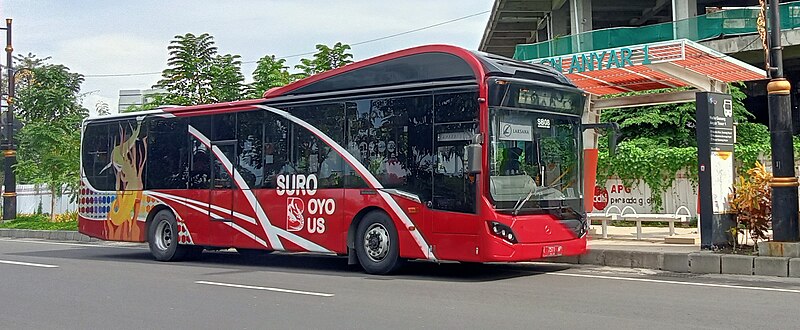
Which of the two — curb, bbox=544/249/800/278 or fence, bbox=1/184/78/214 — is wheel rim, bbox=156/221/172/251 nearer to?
curb, bbox=544/249/800/278

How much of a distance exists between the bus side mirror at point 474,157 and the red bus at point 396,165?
2cm

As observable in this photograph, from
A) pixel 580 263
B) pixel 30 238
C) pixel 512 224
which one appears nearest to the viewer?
pixel 512 224

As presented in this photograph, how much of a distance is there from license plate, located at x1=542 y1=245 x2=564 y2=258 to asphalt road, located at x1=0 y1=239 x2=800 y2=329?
0.38 meters

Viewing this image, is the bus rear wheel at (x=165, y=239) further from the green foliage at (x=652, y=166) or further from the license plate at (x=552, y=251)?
the green foliage at (x=652, y=166)

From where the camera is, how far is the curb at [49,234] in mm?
22500

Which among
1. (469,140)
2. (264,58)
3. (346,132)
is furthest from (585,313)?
(264,58)

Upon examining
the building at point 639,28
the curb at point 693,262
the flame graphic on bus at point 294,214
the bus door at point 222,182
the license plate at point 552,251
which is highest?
the building at point 639,28

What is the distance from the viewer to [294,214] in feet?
42.9

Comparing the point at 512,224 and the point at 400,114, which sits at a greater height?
the point at 400,114

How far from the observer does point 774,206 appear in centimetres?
1153

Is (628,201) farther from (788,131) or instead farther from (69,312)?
(69,312)

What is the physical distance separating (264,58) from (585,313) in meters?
18.3

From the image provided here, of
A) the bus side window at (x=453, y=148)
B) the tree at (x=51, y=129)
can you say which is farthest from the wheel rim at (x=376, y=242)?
the tree at (x=51, y=129)

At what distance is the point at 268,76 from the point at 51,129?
934cm
